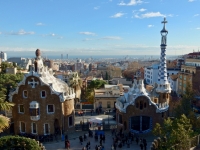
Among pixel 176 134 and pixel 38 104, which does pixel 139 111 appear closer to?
pixel 176 134

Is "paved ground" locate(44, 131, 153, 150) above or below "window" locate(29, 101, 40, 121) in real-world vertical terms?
below

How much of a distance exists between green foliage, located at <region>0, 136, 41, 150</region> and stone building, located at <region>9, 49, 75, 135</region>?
7.40 metres

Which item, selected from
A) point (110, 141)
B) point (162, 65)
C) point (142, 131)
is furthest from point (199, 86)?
point (110, 141)

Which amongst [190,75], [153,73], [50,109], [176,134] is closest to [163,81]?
[176,134]

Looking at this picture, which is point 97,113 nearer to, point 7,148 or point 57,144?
point 57,144

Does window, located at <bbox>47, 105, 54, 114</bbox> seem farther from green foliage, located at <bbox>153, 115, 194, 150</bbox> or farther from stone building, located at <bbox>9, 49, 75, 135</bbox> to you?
green foliage, located at <bbox>153, 115, 194, 150</bbox>

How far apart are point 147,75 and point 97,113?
62.7m

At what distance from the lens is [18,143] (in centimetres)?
2459

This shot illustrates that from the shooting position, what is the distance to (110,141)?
30.5 m

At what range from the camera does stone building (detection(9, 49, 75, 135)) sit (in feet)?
105

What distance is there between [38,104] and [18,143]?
8.30m

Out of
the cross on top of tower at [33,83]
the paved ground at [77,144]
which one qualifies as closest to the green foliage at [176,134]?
the paved ground at [77,144]

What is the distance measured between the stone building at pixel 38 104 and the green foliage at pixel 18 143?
24.3ft

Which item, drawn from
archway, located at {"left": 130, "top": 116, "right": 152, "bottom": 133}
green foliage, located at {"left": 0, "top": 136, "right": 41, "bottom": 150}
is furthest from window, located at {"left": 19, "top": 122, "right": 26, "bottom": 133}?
archway, located at {"left": 130, "top": 116, "right": 152, "bottom": 133}
